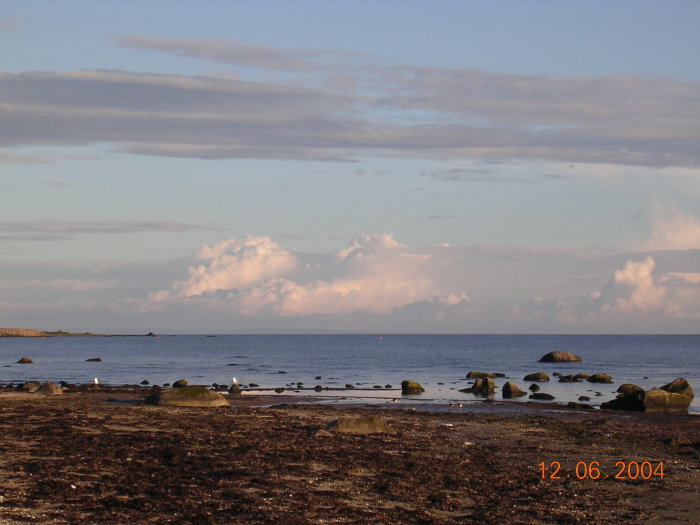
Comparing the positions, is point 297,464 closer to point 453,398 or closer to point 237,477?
point 237,477

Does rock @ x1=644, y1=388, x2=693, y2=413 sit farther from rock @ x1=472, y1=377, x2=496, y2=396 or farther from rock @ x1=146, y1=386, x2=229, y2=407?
rock @ x1=146, y1=386, x2=229, y2=407

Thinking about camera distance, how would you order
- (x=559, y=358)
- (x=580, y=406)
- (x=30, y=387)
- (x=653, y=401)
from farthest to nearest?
(x=559, y=358) < (x=30, y=387) < (x=580, y=406) < (x=653, y=401)

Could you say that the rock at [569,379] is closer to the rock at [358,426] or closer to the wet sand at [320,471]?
the wet sand at [320,471]

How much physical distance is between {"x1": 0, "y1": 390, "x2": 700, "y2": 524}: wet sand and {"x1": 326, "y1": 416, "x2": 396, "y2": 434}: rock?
69 centimetres

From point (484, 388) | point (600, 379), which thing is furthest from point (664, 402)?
point (600, 379)

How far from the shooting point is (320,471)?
21.7 m

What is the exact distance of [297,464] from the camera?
74.5 feet

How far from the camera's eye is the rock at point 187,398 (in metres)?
41.5

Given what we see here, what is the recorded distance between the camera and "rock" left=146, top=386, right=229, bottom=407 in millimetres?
41469

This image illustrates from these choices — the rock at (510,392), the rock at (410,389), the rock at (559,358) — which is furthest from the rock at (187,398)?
the rock at (559,358)

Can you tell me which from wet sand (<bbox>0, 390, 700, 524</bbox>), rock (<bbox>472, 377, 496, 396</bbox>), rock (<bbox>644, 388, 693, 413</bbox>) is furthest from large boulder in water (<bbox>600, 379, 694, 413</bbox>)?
rock (<bbox>472, 377, 496, 396</bbox>)
